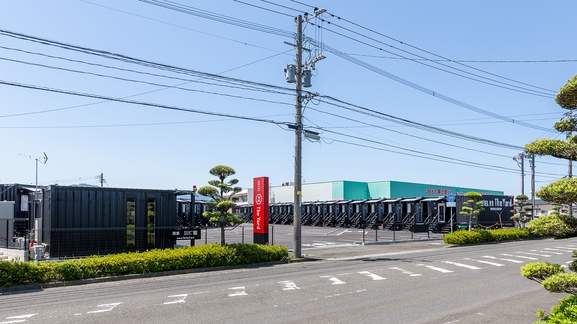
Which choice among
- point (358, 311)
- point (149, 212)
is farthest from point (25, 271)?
point (358, 311)

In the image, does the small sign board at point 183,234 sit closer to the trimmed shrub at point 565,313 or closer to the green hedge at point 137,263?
the green hedge at point 137,263

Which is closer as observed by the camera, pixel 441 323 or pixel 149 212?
pixel 441 323

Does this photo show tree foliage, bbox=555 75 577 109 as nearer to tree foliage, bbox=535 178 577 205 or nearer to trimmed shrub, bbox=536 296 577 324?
tree foliage, bbox=535 178 577 205

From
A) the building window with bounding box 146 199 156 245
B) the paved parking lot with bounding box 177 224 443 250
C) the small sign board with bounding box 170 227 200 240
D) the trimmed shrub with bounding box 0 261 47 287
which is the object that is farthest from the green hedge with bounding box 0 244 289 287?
the building window with bounding box 146 199 156 245

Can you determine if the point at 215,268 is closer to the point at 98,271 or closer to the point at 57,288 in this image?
the point at 98,271

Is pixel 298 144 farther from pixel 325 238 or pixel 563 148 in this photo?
pixel 325 238

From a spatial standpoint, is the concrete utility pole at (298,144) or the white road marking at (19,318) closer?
the white road marking at (19,318)

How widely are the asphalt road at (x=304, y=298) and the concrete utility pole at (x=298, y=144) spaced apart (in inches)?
119

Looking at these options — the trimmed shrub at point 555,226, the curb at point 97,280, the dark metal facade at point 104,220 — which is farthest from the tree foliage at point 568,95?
the dark metal facade at point 104,220

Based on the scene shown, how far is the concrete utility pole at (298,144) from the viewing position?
21.0 meters

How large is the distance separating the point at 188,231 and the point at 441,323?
1474 centimetres

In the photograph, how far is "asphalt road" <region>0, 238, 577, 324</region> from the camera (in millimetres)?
9609

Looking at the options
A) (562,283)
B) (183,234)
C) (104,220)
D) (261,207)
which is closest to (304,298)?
(562,283)

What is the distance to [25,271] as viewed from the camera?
536 inches
